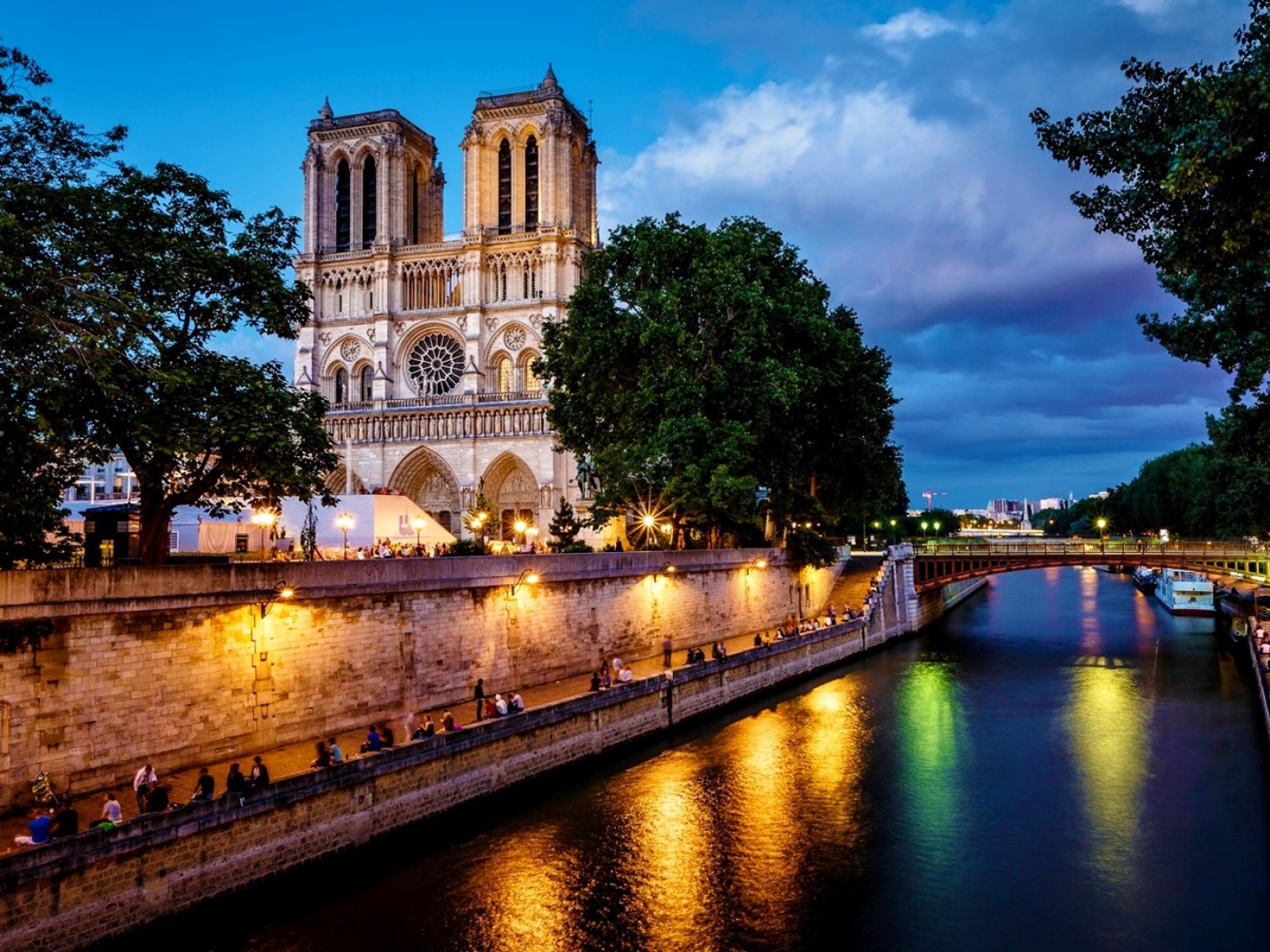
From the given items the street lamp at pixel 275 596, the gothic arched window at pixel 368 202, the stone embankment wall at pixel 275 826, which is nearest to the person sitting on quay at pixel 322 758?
the stone embankment wall at pixel 275 826

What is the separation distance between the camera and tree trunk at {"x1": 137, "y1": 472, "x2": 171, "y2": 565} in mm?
18688

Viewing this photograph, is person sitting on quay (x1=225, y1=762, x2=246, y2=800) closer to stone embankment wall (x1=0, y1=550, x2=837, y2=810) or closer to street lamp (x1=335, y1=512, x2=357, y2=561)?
stone embankment wall (x1=0, y1=550, x2=837, y2=810)

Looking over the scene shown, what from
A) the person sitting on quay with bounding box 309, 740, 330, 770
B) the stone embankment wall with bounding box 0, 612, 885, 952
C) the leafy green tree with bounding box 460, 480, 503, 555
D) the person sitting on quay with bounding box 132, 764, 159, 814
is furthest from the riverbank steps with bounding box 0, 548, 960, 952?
the leafy green tree with bounding box 460, 480, 503, 555

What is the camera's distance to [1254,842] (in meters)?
18.0

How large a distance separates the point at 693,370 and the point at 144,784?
2642 cm

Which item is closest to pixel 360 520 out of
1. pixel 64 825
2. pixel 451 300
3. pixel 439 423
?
pixel 64 825

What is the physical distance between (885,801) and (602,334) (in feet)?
69.9

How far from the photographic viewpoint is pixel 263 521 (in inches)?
1083

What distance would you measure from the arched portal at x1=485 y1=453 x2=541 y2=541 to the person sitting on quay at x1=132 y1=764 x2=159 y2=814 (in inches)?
1815

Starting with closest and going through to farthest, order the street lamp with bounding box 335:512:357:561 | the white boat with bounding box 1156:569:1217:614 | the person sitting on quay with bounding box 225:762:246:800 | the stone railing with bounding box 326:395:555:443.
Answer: the person sitting on quay with bounding box 225:762:246:800
the street lamp with bounding box 335:512:357:561
the white boat with bounding box 1156:569:1217:614
the stone railing with bounding box 326:395:555:443

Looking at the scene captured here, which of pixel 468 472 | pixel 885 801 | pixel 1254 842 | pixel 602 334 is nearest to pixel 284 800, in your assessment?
pixel 885 801

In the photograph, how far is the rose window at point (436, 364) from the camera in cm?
6556

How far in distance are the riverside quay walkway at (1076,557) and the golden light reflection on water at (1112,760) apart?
1158 cm

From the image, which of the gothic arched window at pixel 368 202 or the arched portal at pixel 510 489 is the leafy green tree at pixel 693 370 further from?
the gothic arched window at pixel 368 202
